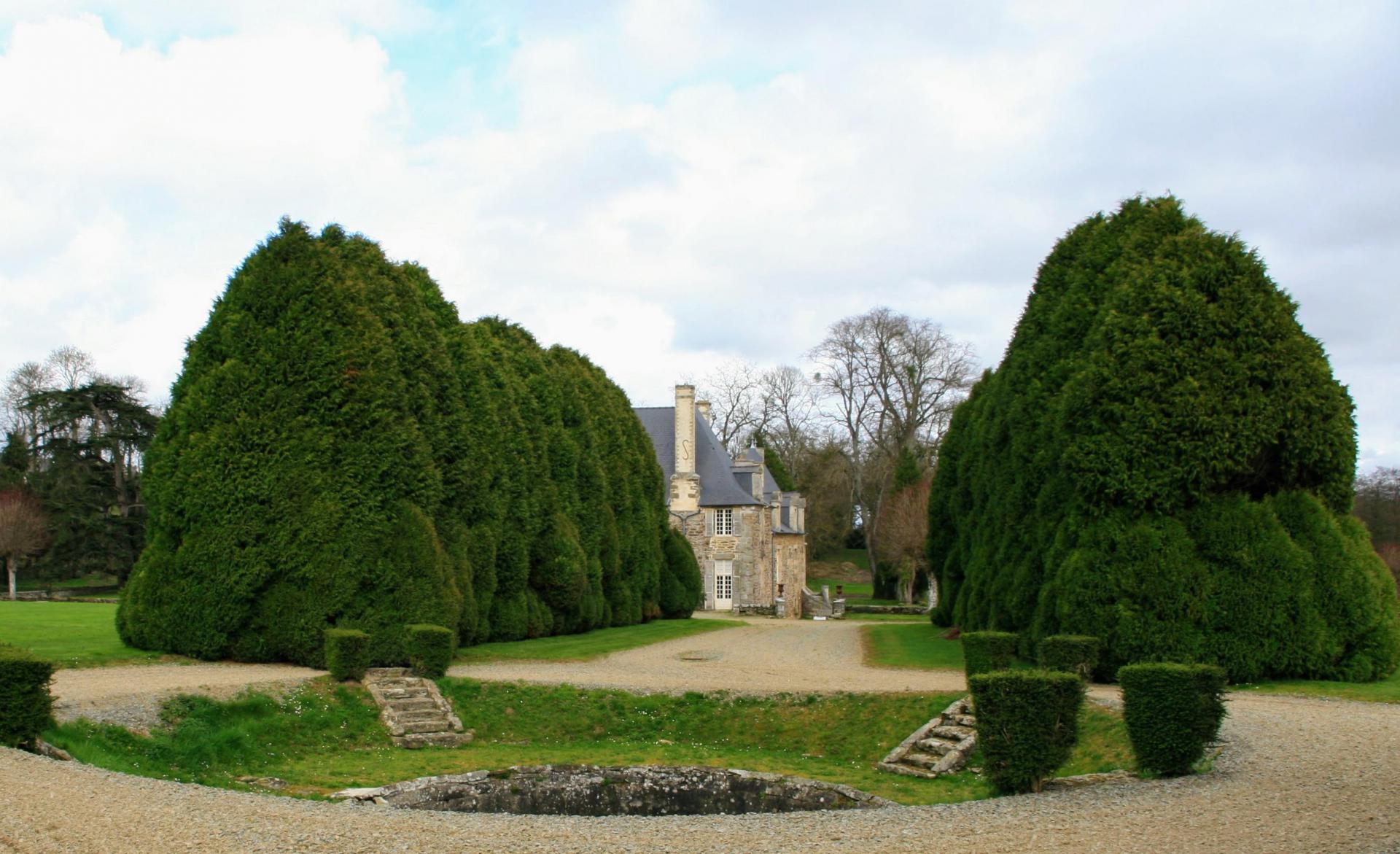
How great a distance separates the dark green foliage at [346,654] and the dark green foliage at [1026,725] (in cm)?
962

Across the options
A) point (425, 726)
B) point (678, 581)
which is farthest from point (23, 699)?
point (678, 581)

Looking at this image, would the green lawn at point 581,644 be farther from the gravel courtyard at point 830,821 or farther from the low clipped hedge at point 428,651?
the gravel courtyard at point 830,821

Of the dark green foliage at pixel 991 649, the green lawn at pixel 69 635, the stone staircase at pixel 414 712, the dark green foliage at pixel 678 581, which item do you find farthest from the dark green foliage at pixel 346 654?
the dark green foliage at pixel 678 581

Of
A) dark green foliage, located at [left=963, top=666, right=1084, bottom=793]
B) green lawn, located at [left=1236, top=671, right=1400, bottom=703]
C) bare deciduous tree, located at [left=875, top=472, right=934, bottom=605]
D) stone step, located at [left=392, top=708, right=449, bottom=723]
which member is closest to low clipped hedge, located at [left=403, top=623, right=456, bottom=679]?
stone step, located at [left=392, top=708, right=449, bottom=723]

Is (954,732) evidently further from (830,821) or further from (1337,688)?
(1337,688)

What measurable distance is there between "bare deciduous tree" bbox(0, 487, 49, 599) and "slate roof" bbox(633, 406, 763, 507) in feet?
76.4

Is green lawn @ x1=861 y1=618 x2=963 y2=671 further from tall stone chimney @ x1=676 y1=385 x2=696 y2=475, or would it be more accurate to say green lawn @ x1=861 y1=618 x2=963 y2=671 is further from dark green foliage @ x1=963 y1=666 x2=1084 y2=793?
tall stone chimney @ x1=676 y1=385 x2=696 y2=475

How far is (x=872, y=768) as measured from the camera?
12.8 metres

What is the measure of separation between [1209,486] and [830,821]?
33.8ft

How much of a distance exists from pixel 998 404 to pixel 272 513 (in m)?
13.3

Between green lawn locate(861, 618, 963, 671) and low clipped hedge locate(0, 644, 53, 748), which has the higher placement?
Result: low clipped hedge locate(0, 644, 53, 748)

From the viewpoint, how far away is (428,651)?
1625 centimetres

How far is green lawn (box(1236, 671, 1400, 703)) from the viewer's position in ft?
47.1

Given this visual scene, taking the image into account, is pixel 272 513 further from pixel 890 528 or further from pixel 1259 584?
pixel 890 528
